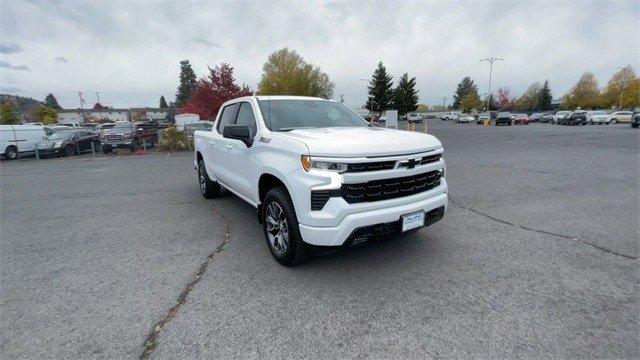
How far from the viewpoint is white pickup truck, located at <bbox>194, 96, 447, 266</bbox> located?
2.91m

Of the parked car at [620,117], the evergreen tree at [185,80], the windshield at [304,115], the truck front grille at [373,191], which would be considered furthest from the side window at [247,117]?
the evergreen tree at [185,80]

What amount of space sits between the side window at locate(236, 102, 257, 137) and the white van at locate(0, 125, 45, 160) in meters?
Answer: 17.8

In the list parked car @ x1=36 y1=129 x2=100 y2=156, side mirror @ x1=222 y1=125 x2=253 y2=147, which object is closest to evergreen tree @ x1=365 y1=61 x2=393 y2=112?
parked car @ x1=36 y1=129 x2=100 y2=156

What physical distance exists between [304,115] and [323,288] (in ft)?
7.63

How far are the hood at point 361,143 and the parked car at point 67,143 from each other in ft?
58.2

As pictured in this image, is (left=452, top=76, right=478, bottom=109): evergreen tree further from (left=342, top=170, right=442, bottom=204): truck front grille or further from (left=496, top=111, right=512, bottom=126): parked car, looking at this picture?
(left=342, top=170, right=442, bottom=204): truck front grille

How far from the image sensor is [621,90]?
222 feet

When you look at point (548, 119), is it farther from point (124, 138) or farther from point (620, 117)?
point (124, 138)

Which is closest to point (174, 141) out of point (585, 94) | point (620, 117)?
point (620, 117)

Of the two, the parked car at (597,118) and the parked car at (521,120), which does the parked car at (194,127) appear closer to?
the parked car at (597,118)

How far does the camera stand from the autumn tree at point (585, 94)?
7131cm

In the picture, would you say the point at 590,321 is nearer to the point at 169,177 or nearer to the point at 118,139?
the point at 169,177

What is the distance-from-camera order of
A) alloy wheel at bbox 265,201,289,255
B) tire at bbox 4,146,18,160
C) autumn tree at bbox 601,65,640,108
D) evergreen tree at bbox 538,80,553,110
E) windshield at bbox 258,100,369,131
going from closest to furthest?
alloy wheel at bbox 265,201,289,255, windshield at bbox 258,100,369,131, tire at bbox 4,146,18,160, autumn tree at bbox 601,65,640,108, evergreen tree at bbox 538,80,553,110

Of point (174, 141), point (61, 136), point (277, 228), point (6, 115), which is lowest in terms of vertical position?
point (277, 228)
